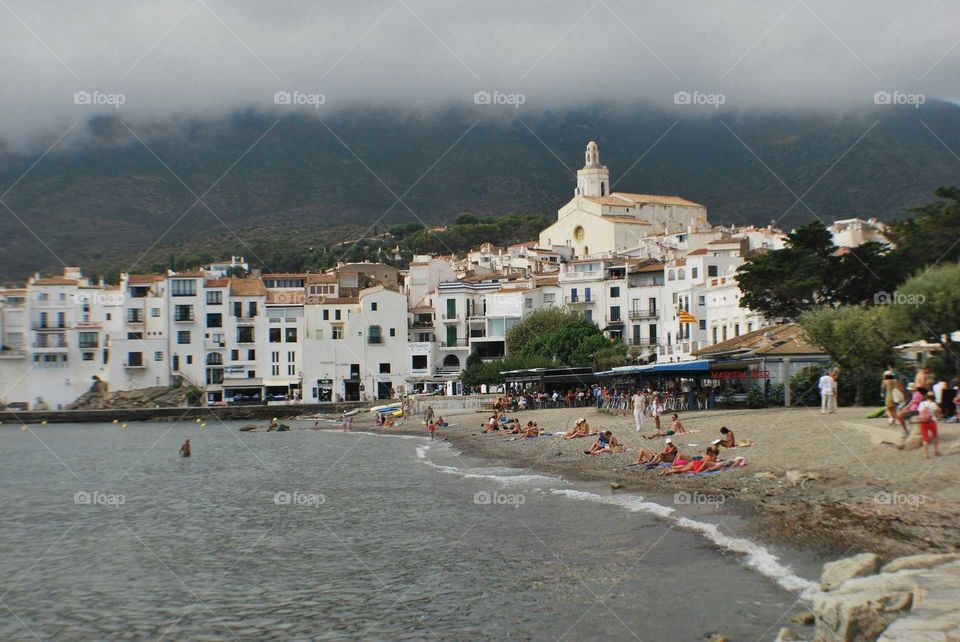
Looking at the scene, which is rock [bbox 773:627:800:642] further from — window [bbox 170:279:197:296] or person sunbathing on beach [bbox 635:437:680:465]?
window [bbox 170:279:197:296]

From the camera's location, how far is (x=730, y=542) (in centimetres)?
1647

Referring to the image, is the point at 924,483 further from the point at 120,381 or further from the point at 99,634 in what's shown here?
the point at 120,381

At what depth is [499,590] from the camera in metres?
15.4

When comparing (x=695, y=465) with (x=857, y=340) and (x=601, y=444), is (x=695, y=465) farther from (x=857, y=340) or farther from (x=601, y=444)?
(x=857, y=340)

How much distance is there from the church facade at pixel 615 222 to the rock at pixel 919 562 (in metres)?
100

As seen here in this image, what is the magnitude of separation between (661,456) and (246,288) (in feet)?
220

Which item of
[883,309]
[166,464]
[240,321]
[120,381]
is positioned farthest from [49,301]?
[883,309]

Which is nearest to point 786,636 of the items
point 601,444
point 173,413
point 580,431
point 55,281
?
point 601,444

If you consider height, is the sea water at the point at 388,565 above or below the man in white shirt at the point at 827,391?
below

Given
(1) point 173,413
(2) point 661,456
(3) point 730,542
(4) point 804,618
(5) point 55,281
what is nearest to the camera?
(4) point 804,618

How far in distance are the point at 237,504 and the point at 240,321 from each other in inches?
2350

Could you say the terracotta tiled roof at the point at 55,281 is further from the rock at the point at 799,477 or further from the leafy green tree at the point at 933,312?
the rock at the point at 799,477

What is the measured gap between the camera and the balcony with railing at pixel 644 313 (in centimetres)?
7856

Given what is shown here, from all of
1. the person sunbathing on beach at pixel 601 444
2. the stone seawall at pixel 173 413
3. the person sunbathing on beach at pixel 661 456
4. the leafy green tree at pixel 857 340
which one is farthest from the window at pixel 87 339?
the person sunbathing on beach at pixel 661 456
